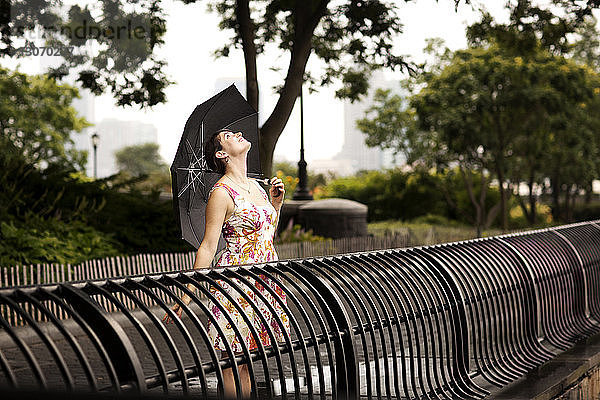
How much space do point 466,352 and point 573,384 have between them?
1420 mm

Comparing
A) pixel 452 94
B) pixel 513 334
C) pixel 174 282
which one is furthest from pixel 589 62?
pixel 174 282

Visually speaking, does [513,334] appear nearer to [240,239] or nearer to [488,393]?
[488,393]

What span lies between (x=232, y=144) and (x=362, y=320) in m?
1.59

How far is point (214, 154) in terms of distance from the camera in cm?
648

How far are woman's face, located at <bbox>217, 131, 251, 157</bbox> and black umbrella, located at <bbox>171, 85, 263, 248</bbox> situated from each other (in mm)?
322

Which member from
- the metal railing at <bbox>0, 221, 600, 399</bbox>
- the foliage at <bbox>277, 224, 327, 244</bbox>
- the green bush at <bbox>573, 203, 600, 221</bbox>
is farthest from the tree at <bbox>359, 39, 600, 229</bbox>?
the metal railing at <bbox>0, 221, 600, 399</bbox>

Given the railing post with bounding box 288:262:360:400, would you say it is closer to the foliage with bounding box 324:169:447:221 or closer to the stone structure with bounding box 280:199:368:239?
the stone structure with bounding box 280:199:368:239

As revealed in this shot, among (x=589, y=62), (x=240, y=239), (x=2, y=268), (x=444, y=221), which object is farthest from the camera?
(x=589, y=62)

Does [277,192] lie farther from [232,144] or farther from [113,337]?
[113,337]

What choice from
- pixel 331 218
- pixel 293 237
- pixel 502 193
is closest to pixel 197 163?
pixel 293 237

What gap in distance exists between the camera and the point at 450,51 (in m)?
44.8

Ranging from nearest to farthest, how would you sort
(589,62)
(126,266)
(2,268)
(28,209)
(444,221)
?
(2,268)
(126,266)
(28,209)
(444,221)
(589,62)

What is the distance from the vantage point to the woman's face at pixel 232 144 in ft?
21.0

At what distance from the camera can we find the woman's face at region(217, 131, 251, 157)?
639cm
